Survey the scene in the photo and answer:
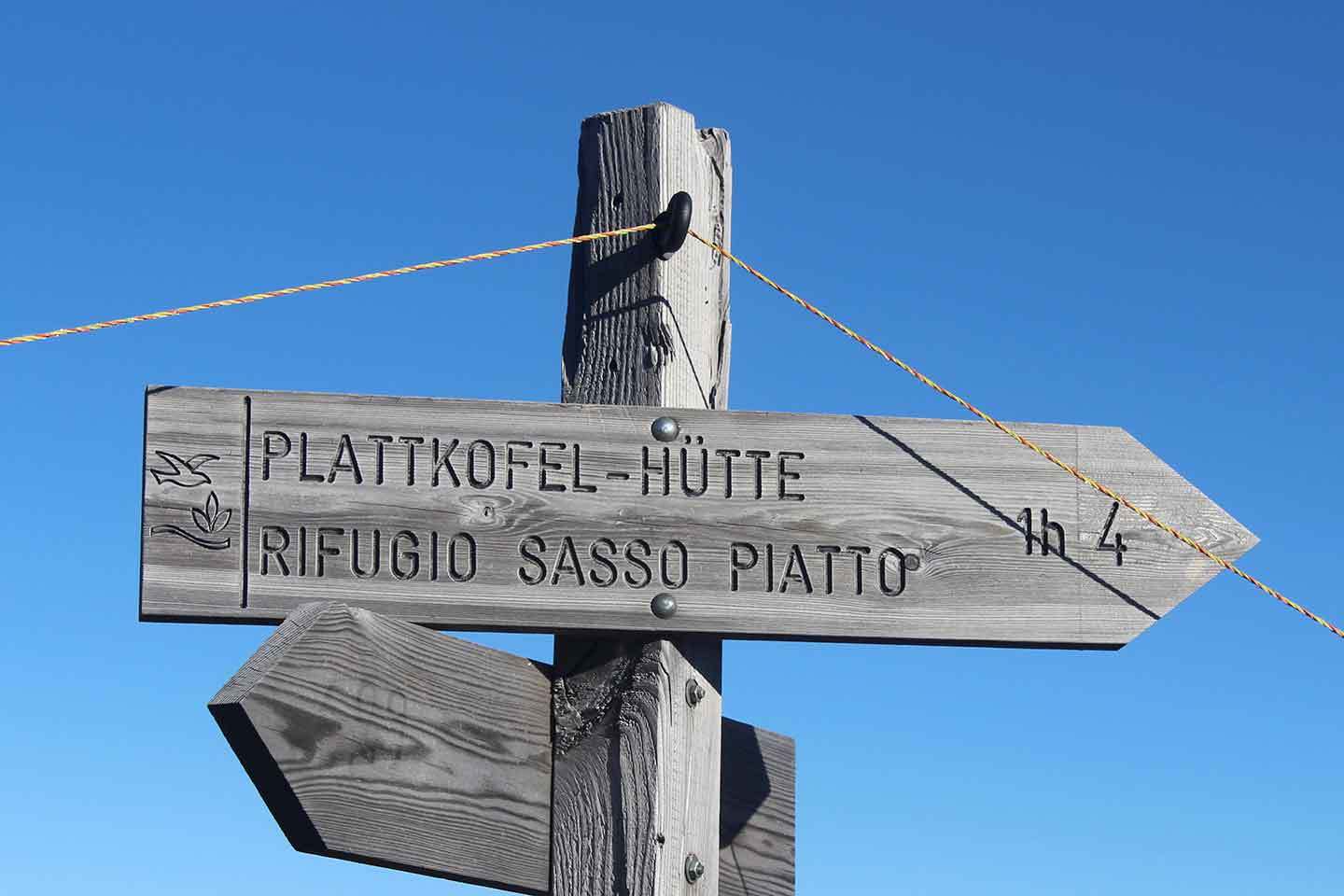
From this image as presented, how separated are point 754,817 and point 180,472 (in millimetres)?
1442

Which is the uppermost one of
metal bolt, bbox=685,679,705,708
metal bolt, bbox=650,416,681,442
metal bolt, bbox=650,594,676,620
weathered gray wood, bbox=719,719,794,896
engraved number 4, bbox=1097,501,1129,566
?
metal bolt, bbox=650,416,681,442

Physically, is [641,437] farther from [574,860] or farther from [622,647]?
[574,860]

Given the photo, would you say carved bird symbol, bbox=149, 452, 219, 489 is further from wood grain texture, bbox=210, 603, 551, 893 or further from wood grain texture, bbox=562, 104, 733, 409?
wood grain texture, bbox=562, 104, 733, 409

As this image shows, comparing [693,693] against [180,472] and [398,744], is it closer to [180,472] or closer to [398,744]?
[398,744]

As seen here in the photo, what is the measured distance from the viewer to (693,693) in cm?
320

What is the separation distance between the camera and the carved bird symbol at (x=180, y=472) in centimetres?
306

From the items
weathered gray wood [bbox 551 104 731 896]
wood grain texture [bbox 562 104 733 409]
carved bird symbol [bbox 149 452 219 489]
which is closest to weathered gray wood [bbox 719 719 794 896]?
weathered gray wood [bbox 551 104 731 896]

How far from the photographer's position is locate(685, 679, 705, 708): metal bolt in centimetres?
319

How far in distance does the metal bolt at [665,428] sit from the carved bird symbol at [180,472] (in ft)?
2.57

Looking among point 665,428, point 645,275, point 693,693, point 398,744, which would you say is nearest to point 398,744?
point 398,744

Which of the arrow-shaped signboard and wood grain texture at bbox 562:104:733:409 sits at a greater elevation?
wood grain texture at bbox 562:104:733:409

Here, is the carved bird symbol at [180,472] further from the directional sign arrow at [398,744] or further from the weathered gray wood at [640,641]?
the weathered gray wood at [640,641]

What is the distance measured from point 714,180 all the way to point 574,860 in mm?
1344

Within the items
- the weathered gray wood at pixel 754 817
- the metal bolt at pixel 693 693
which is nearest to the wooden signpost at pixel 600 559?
the metal bolt at pixel 693 693
